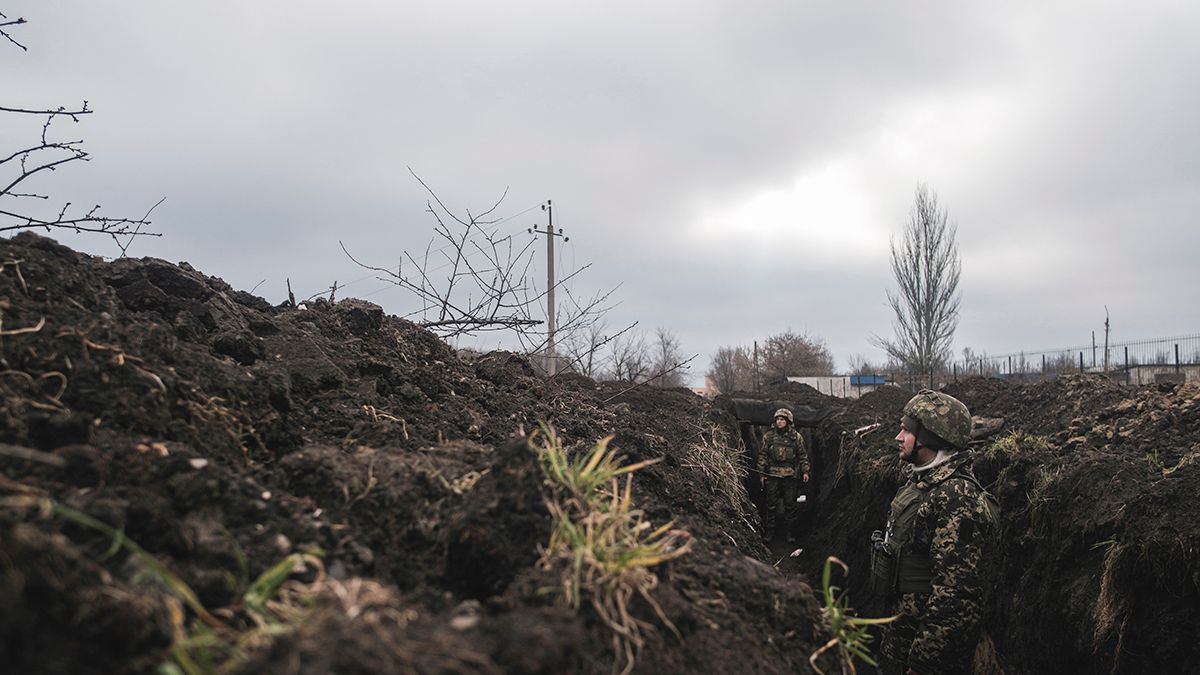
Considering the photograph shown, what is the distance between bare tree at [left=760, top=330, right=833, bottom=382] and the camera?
2108 inches

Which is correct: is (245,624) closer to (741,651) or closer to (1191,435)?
(741,651)

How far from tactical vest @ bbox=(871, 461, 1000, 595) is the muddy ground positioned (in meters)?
1.34

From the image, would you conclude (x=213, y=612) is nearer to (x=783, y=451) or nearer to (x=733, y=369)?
(x=783, y=451)

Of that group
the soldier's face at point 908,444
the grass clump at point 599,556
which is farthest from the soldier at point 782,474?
the grass clump at point 599,556

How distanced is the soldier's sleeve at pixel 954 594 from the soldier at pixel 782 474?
7634 millimetres

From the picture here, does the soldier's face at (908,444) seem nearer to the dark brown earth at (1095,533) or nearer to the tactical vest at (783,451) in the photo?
the dark brown earth at (1095,533)

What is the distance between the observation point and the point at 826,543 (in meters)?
10.6

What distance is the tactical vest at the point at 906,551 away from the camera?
448 centimetres

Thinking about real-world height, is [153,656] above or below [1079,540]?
above

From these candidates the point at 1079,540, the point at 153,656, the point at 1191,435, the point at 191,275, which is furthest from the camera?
the point at 1191,435

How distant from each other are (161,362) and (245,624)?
131cm

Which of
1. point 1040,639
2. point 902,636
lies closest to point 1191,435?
point 1040,639

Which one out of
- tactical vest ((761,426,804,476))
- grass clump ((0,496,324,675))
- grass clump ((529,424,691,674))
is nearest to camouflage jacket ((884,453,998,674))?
grass clump ((529,424,691,674))

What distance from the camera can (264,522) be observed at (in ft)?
5.28
